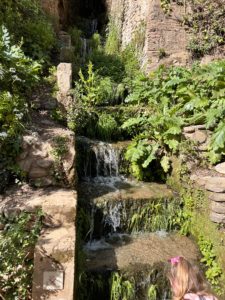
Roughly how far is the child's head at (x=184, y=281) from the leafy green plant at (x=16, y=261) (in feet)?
6.12

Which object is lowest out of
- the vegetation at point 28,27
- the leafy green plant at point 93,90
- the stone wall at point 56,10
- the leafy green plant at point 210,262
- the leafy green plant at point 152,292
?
the leafy green plant at point 152,292

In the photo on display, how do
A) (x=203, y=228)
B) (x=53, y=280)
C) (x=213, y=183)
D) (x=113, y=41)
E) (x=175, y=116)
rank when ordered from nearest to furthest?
(x=53, y=280)
(x=213, y=183)
(x=203, y=228)
(x=175, y=116)
(x=113, y=41)

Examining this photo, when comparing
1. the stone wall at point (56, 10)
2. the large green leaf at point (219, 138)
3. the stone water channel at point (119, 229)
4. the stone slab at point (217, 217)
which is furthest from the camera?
the stone wall at point (56, 10)

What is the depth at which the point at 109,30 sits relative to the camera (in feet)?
40.7

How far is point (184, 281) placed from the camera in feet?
8.18

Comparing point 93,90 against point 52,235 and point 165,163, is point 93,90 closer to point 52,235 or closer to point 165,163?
point 165,163

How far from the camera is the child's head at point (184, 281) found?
249 cm

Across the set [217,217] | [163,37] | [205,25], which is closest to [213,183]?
[217,217]

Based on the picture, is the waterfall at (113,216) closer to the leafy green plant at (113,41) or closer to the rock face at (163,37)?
the rock face at (163,37)

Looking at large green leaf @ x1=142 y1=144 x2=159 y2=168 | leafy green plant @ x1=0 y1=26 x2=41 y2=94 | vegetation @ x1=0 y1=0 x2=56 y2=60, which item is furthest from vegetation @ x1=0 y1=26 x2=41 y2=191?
large green leaf @ x1=142 y1=144 x2=159 y2=168

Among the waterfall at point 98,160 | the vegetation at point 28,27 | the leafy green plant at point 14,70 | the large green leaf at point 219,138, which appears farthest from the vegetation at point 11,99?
the large green leaf at point 219,138

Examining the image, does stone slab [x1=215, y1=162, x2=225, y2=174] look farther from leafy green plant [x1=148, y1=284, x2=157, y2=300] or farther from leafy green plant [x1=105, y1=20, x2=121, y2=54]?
leafy green plant [x1=105, y1=20, x2=121, y2=54]

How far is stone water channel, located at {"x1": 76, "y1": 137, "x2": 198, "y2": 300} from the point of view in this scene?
4609mm

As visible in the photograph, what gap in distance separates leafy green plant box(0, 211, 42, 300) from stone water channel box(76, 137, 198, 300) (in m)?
0.85
